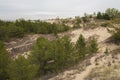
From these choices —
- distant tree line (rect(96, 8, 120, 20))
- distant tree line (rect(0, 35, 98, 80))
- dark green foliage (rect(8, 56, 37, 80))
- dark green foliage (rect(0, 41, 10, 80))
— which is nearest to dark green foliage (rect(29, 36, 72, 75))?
distant tree line (rect(0, 35, 98, 80))

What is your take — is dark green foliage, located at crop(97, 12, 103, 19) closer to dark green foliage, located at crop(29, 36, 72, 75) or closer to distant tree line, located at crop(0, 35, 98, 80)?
distant tree line, located at crop(0, 35, 98, 80)

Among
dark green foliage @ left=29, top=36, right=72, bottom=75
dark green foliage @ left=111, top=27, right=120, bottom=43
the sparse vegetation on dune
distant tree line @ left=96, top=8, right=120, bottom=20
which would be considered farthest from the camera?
distant tree line @ left=96, top=8, right=120, bottom=20

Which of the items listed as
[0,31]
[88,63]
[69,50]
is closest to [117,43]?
[69,50]

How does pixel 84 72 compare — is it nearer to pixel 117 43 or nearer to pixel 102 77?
pixel 102 77

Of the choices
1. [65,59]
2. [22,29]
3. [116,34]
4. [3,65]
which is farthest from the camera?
[22,29]

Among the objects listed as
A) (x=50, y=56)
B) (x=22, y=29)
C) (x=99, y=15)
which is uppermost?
(x=99, y=15)

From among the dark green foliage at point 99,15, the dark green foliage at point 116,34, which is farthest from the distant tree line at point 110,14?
the dark green foliage at point 116,34

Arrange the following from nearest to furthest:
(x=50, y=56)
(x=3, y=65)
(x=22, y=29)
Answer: (x=3, y=65), (x=50, y=56), (x=22, y=29)

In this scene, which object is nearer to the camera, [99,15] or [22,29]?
[22,29]

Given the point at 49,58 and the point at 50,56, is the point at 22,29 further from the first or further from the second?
the point at 50,56

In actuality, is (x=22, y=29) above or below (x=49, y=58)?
above

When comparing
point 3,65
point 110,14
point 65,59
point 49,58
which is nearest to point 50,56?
point 49,58

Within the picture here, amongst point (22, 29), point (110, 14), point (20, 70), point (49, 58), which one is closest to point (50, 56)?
point (49, 58)

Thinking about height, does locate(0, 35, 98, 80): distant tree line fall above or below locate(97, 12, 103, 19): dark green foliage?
below
